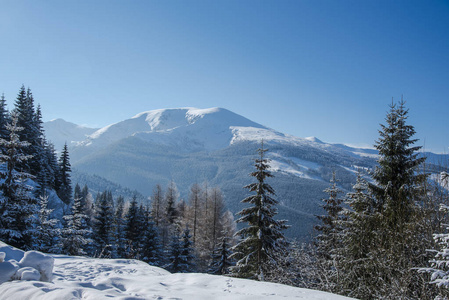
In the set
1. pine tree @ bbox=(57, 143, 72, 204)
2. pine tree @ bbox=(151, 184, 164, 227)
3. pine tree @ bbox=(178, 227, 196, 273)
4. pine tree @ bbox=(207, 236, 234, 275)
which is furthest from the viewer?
pine tree @ bbox=(57, 143, 72, 204)

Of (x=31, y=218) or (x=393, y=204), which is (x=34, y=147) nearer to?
(x=31, y=218)

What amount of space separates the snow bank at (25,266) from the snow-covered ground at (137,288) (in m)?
0.13

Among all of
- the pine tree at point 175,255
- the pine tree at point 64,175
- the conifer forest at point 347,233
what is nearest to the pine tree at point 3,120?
the pine tree at point 64,175

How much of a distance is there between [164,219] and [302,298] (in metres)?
34.7

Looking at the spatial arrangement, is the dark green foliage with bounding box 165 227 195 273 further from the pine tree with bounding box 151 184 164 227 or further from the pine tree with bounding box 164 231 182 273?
the pine tree with bounding box 151 184 164 227

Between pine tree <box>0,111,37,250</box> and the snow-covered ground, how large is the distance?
880cm

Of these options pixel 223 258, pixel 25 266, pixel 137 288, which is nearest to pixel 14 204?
pixel 25 266

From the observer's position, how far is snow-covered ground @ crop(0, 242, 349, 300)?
3754 millimetres

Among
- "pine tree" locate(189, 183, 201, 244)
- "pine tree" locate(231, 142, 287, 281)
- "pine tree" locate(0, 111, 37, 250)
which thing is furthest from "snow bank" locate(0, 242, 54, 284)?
"pine tree" locate(189, 183, 201, 244)

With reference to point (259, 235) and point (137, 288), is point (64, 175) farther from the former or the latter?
point (137, 288)

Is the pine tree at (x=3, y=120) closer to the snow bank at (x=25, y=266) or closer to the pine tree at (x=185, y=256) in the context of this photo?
the pine tree at (x=185, y=256)

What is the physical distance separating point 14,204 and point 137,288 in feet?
39.5

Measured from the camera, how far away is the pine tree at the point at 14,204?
498 inches

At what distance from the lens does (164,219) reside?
36.6m
